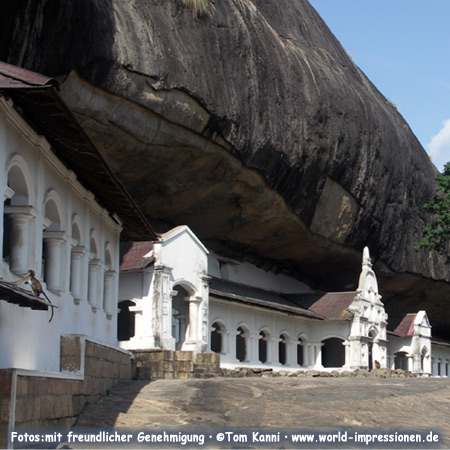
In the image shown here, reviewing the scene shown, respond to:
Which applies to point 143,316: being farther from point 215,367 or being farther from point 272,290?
point 272,290

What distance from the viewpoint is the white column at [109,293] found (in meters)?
17.1

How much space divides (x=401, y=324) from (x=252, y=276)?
10.2 meters

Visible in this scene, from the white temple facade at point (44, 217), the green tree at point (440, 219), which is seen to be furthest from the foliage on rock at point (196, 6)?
the green tree at point (440, 219)

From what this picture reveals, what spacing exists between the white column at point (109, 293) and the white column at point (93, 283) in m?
1.38

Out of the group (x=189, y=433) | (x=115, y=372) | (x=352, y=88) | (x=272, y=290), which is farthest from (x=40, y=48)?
(x=272, y=290)

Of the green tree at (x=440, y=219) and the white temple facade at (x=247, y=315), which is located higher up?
the green tree at (x=440, y=219)

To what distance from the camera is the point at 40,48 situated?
55.4 ft

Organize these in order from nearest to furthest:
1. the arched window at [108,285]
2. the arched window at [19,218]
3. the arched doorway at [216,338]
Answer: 1. the arched window at [19,218]
2. the arched window at [108,285]
3. the arched doorway at [216,338]

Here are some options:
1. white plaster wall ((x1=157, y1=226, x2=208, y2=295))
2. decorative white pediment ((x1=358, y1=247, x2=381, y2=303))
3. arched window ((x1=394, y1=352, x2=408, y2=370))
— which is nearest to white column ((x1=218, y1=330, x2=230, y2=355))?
white plaster wall ((x1=157, y1=226, x2=208, y2=295))

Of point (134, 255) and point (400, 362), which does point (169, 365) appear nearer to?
point (134, 255)

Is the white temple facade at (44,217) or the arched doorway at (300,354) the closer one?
the white temple facade at (44,217)

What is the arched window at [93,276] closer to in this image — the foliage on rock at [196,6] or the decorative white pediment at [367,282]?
the foliage on rock at [196,6]

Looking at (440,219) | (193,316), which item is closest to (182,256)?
(193,316)

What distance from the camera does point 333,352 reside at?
38.1m
